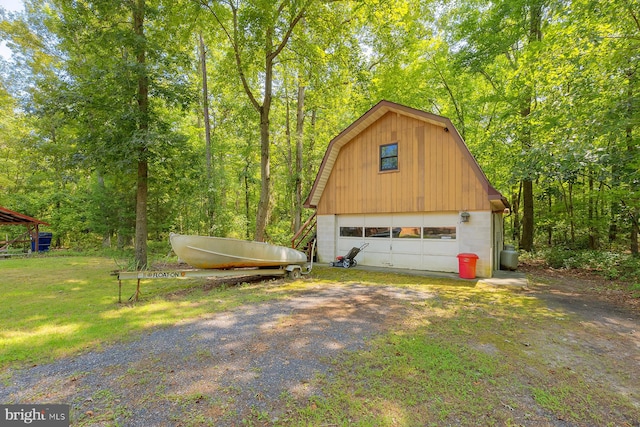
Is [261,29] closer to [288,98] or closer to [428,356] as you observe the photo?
[288,98]

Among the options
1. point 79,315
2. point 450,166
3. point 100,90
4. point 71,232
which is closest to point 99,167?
point 100,90

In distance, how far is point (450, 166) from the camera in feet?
29.3

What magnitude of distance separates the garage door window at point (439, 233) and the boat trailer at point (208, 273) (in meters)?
4.09

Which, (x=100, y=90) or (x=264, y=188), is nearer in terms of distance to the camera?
(x=100, y=90)

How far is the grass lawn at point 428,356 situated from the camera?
246cm

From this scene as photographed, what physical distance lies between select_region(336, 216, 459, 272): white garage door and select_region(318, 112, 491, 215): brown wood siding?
0.41 meters

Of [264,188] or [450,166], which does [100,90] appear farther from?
[450,166]

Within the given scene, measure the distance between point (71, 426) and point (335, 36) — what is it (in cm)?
1155

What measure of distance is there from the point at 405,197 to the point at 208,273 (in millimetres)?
6640

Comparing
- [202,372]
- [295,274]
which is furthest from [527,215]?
[202,372]

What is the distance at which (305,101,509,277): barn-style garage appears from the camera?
8641mm

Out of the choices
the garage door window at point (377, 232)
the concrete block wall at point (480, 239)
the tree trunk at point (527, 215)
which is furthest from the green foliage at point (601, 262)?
the garage door window at point (377, 232)

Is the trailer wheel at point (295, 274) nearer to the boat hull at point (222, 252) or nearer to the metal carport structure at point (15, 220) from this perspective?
the boat hull at point (222, 252)

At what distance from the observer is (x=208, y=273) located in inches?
259
